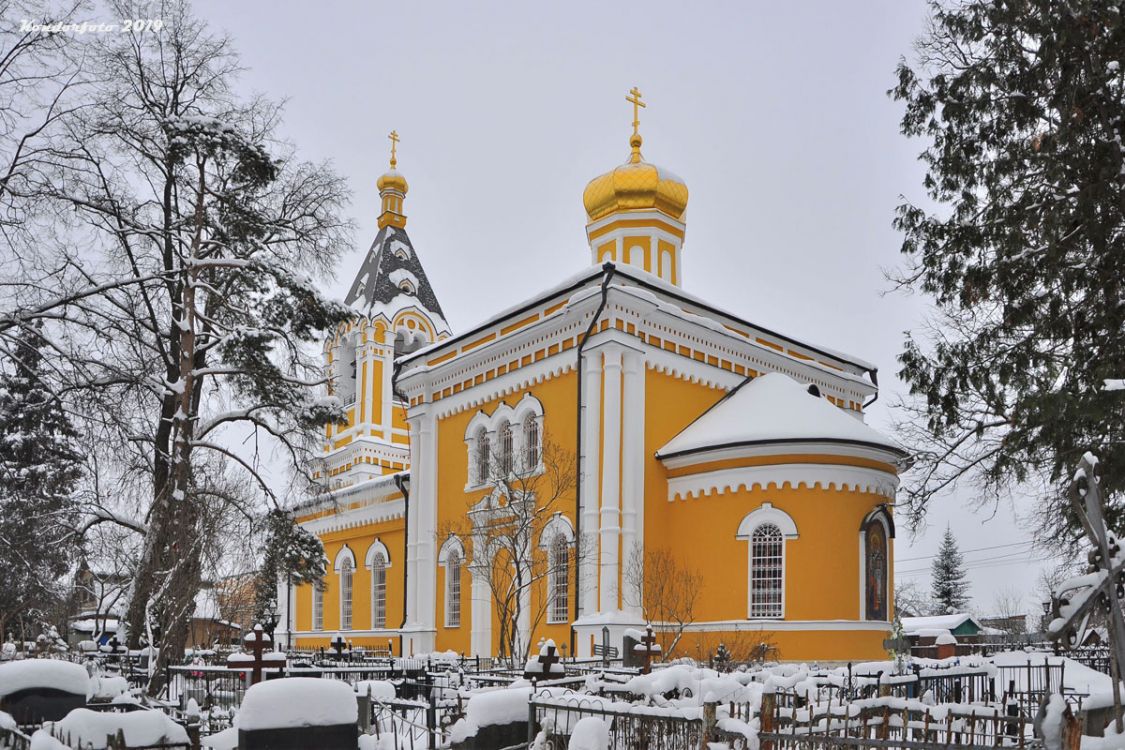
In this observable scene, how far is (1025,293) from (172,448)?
43.2 feet

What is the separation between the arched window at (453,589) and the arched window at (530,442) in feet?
10.9

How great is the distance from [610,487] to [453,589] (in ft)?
20.0

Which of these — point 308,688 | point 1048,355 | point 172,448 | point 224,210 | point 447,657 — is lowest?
point 447,657

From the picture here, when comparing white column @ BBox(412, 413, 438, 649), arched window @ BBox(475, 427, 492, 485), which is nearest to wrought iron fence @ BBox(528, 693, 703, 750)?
arched window @ BBox(475, 427, 492, 485)

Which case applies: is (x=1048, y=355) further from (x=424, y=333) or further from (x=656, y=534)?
(x=424, y=333)

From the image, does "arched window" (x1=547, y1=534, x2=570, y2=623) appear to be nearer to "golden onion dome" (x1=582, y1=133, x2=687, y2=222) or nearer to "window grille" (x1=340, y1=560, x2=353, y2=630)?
"golden onion dome" (x1=582, y1=133, x2=687, y2=222)

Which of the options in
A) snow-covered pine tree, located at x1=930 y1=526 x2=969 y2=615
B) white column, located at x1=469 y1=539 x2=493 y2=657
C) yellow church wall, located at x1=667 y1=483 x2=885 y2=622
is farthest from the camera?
snow-covered pine tree, located at x1=930 y1=526 x2=969 y2=615

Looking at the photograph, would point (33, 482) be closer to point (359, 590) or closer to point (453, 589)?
point (453, 589)

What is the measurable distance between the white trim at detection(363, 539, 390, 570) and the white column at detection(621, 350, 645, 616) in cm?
1101

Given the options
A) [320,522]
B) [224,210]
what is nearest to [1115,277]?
[224,210]

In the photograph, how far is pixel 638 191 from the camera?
2539 centimetres

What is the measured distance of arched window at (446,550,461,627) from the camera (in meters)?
23.4

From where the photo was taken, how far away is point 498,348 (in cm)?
2245

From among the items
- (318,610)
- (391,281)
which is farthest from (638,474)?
(391,281)
